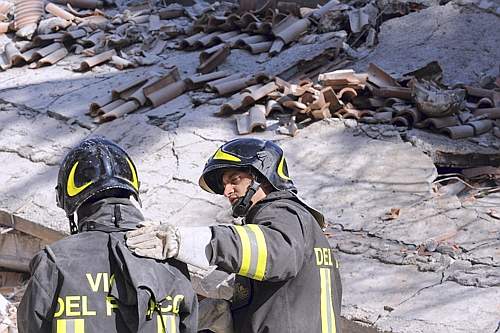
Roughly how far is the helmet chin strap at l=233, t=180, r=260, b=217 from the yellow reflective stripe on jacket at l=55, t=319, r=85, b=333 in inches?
34.7

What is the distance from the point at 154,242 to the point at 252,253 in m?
0.37

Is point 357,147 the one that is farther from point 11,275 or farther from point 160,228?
A: point 160,228

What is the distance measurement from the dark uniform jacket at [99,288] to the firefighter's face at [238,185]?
591 millimetres

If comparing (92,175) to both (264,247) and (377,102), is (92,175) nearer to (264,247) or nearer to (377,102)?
(264,247)

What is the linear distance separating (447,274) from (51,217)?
10.2 feet

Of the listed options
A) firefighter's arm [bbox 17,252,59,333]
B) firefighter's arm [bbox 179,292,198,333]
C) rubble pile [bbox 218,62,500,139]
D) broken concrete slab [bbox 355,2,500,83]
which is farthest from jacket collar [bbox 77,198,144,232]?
broken concrete slab [bbox 355,2,500,83]

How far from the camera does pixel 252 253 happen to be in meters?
3.34

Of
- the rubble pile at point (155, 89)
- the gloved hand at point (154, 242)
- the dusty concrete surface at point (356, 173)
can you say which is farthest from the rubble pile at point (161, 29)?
the gloved hand at point (154, 242)

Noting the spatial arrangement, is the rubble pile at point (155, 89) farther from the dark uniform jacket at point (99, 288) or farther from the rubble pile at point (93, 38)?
the dark uniform jacket at point (99, 288)

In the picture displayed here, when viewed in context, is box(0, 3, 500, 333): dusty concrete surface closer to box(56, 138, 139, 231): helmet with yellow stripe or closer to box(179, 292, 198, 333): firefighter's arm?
box(179, 292, 198, 333): firefighter's arm

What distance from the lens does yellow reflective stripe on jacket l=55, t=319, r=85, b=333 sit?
316cm

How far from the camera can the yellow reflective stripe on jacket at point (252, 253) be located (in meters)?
3.34

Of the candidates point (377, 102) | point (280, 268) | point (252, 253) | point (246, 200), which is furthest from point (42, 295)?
point (377, 102)

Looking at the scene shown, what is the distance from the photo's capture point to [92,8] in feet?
35.7
